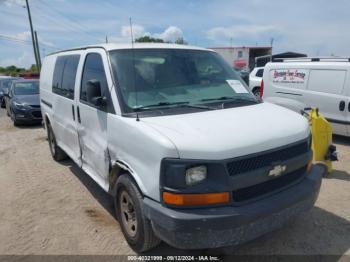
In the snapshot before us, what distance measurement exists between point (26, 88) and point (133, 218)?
10.5 m

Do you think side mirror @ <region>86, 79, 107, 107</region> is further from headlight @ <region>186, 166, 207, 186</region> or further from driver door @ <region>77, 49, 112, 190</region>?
headlight @ <region>186, 166, 207, 186</region>

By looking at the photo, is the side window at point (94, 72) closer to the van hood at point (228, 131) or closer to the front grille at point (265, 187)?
the van hood at point (228, 131)

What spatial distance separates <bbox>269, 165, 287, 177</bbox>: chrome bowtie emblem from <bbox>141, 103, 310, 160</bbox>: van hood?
19cm

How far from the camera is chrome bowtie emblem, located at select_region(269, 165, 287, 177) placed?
2.71m

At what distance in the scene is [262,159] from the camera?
2.66 meters

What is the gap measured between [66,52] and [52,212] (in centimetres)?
260

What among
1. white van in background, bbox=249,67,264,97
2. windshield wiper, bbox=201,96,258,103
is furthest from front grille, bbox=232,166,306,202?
white van in background, bbox=249,67,264,97

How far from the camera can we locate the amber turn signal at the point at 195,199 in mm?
2451

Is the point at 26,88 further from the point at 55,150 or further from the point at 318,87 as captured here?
the point at 318,87

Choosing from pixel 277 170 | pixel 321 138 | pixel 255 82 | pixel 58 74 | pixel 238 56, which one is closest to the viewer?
pixel 277 170

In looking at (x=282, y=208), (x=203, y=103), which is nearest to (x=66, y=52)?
(x=203, y=103)

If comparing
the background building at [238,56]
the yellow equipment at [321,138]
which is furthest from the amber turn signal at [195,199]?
the background building at [238,56]

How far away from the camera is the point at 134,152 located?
112 inches

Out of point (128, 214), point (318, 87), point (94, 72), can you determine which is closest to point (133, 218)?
point (128, 214)
